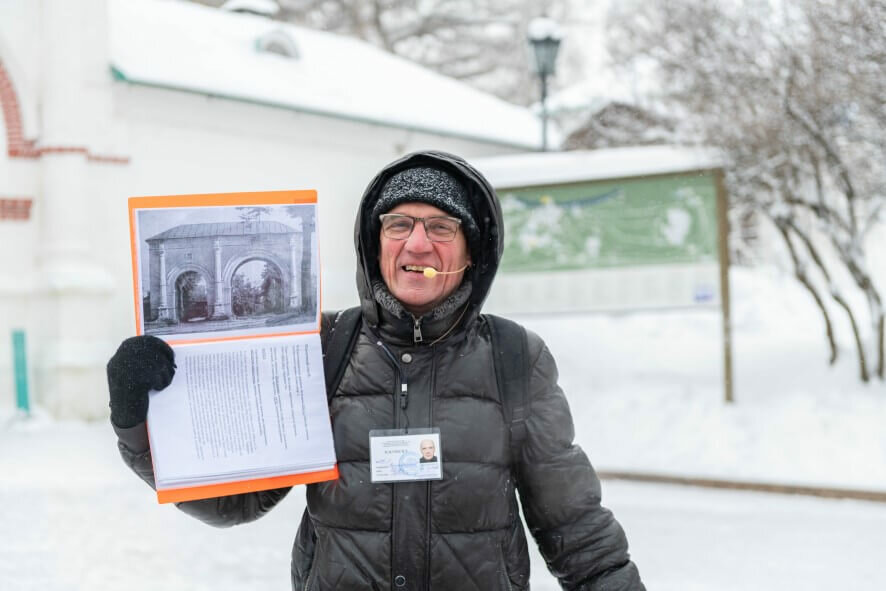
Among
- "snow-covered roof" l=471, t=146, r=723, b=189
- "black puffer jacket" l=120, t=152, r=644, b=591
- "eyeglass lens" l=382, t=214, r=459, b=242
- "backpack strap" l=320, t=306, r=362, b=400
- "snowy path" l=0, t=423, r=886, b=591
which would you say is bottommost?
"snowy path" l=0, t=423, r=886, b=591

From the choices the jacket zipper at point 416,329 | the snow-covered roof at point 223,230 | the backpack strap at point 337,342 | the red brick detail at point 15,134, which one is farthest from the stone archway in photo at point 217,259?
the red brick detail at point 15,134

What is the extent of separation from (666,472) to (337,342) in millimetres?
7110

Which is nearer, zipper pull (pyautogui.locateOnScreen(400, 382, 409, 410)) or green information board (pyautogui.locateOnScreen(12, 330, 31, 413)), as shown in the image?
zipper pull (pyautogui.locateOnScreen(400, 382, 409, 410))

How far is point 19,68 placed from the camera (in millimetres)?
11641

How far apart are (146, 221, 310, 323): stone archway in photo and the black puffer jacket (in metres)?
0.19

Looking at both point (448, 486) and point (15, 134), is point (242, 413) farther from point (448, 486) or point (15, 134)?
point (15, 134)

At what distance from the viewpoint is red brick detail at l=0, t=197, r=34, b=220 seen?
38.1ft

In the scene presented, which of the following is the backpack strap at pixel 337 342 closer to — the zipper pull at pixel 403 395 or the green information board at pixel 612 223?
the zipper pull at pixel 403 395

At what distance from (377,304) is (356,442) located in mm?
305

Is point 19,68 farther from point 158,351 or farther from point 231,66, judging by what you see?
point 158,351

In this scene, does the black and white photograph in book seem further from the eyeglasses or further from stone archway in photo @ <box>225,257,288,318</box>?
the eyeglasses

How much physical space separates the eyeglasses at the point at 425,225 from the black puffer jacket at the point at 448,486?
0.07 m

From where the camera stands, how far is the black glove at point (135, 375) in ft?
6.56

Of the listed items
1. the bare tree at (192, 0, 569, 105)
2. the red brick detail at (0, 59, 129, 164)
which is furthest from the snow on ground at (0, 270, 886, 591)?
the bare tree at (192, 0, 569, 105)
